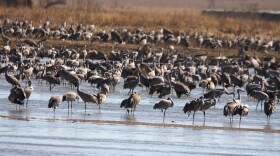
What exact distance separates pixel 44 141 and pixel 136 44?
25251mm

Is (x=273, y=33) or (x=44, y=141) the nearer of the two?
(x=44, y=141)

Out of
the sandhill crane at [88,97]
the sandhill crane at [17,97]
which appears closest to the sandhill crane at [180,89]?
the sandhill crane at [88,97]

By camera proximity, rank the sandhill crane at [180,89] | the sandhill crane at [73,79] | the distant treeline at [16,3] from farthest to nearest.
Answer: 1. the distant treeline at [16,3]
2. the sandhill crane at [73,79]
3. the sandhill crane at [180,89]

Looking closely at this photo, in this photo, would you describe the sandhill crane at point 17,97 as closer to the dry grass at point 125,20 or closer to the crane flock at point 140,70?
the crane flock at point 140,70

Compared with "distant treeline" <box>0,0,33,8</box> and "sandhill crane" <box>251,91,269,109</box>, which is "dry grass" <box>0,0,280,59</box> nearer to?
"distant treeline" <box>0,0,33,8</box>

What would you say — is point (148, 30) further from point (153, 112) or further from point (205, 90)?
point (153, 112)

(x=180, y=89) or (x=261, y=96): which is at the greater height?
(x=261, y=96)

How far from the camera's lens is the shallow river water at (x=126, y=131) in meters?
14.4

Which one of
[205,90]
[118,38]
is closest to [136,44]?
[118,38]

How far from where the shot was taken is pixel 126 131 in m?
16.5

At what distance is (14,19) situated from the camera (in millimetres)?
44781

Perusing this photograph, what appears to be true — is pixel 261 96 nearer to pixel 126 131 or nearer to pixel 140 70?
pixel 126 131

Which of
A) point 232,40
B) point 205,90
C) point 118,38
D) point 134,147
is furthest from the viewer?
point 232,40

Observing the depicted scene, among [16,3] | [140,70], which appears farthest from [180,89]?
[16,3]
